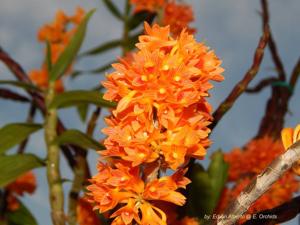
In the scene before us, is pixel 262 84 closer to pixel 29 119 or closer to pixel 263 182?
pixel 29 119

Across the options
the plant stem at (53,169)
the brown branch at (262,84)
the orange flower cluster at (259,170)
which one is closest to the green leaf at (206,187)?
the orange flower cluster at (259,170)

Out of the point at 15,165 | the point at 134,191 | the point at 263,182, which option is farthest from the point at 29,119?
the point at 263,182

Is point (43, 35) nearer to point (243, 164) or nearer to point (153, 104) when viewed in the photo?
point (243, 164)

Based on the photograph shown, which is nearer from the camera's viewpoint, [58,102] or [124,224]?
[124,224]

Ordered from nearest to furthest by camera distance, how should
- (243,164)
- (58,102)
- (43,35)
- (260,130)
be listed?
(58,102) < (243,164) < (260,130) < (43,35)

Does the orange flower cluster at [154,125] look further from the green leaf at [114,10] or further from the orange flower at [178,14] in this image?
the green leaf at [114,10]

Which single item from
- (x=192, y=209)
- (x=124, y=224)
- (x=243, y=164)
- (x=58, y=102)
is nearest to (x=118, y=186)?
(x=124, y=224)
